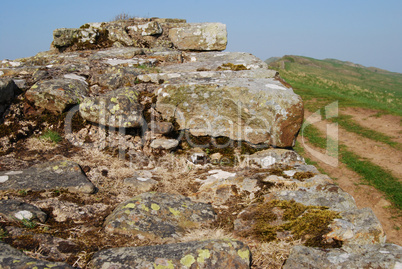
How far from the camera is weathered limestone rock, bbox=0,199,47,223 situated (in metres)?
3.18

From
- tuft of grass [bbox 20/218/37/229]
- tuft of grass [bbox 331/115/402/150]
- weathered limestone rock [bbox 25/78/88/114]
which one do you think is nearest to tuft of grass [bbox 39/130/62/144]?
weathered limestone rock [bbox 25/78/88/114]

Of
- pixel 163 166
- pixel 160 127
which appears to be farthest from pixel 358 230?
pixel 160 127

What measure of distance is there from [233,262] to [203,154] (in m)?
3.11

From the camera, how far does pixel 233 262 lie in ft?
8.65

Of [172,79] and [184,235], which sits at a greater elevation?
[172,79]

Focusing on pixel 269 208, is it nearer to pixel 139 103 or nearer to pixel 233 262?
pixel 233 262

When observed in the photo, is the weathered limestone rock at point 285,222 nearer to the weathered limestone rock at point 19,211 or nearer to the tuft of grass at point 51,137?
the weathered limestone rock at point 19,211

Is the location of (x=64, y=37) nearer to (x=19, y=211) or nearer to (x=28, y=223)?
(x=19, y=211)

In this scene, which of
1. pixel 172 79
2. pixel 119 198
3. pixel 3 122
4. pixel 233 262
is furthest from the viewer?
pixel 172 79

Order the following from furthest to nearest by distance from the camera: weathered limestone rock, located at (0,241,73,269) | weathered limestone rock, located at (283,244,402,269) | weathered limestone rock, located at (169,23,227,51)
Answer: weathered limestone rock, located at (169,23,227,51)
weathered limestone rock, located at (283,244,402,269)
weathered limestone rock, located at (0,241,73,269)

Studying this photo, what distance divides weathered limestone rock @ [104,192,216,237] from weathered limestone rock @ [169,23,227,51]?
619 centimetres

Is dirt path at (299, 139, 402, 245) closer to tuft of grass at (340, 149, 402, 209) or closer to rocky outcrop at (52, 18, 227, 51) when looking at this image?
tuft of grass at (340, 149, 402, 209)

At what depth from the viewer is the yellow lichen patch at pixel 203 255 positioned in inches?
103

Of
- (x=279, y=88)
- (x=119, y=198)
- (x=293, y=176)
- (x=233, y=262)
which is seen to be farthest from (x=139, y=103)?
(x=233, y=262)
